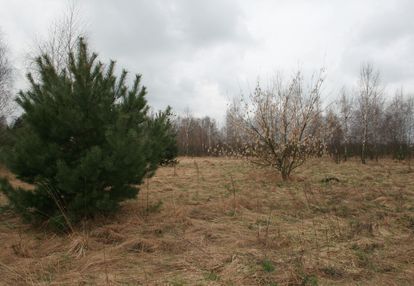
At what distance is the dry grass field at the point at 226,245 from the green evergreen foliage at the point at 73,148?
0.44 meters

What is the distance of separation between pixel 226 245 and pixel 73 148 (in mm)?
2639

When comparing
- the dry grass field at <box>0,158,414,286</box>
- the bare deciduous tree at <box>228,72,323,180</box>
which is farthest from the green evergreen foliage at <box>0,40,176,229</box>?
the bare deciduous tree at <box>228,72,323,180</box>

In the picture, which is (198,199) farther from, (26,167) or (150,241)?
(26,167)

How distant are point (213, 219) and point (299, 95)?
607cm

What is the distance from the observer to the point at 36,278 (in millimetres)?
3295

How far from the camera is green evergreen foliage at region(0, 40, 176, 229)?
15.0ft

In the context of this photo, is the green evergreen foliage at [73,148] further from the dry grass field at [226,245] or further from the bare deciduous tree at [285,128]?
the bare deciduous tree at [285,128]

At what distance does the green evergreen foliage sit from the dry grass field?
438mm

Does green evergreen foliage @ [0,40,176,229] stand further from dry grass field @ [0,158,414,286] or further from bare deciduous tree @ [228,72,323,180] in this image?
bare deciduous tree @ [228,72,323,180]

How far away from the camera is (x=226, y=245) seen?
4277 mm

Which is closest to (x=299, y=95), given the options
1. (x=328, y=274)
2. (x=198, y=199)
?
(x=198, y=199)

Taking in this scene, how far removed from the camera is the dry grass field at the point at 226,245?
10.8ft

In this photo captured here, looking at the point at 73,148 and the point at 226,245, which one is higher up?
the point at 73,148

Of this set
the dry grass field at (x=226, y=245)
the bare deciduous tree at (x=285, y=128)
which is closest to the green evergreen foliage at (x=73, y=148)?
the dry grass field at (x=226, y=245)
